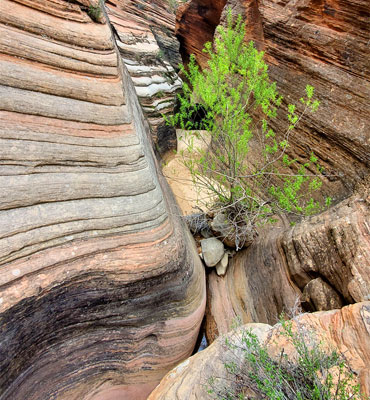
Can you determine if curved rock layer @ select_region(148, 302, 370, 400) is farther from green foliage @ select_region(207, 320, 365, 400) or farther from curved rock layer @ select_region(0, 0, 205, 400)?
curved rock layer @ select_region(0, 0, 205, 400)

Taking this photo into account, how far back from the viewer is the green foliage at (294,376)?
205cm

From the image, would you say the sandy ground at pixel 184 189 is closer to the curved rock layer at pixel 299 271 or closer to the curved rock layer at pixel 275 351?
the curved rock layer at pixel 299 271

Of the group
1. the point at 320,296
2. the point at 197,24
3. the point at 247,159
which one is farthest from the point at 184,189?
the point at 197,24

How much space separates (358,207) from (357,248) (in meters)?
0.68

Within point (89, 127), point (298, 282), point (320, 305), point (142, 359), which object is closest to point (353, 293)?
point (320, 305)

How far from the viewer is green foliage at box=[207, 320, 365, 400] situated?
2053 mm

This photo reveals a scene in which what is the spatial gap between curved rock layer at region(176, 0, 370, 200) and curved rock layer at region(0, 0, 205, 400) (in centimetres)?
337

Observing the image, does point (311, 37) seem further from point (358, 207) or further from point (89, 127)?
point (89, 127)

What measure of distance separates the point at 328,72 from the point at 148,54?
539cm

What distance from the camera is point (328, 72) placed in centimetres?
518

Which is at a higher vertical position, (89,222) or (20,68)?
(20,68)

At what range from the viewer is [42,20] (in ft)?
11.0

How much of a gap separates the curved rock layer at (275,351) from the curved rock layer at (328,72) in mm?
2609

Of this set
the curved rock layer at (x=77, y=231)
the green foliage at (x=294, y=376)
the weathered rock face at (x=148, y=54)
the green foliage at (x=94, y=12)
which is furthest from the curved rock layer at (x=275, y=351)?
the weathered rock face at (x=148, y=54)
